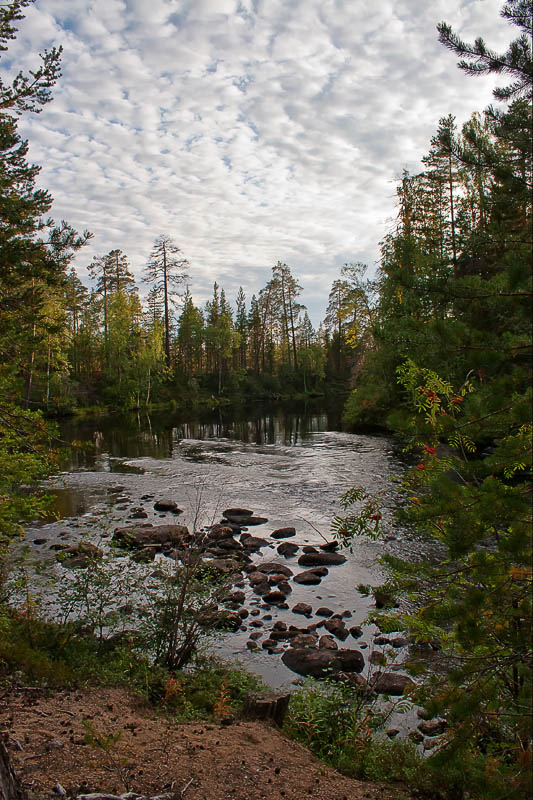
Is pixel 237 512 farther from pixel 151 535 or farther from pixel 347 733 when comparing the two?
pixel 347 733

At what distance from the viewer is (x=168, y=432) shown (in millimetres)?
33531

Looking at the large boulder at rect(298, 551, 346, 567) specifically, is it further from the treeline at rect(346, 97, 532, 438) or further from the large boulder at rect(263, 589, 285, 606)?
the treeline at rect(346, 97, 532, 438)

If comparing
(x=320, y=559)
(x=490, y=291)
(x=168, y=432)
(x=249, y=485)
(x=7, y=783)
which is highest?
(x=490, y=291)

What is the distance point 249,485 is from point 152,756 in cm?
1371

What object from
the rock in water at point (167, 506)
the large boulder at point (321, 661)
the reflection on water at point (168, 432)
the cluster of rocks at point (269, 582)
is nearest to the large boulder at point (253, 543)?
the cluster of rocks at point (269, 582)

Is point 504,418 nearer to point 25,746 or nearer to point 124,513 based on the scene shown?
point 25,746

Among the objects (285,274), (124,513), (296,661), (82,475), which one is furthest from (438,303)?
(285,274)

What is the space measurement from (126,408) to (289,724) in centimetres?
4461

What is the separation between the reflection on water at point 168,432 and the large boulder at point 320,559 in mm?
11925

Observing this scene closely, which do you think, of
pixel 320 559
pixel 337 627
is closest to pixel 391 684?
pixel 337 627

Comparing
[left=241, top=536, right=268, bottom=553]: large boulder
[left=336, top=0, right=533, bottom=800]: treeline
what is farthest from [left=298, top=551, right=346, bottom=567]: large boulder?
[left=336, top=0, right=533, bottom=800]: treeline

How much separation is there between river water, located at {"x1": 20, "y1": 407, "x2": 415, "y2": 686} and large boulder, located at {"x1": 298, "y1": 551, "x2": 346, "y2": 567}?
0.22m

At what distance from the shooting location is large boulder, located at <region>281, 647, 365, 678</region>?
6.42 metres

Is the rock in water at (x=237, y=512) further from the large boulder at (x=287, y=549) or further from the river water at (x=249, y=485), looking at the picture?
the large boulder at (x=287, y=549)
